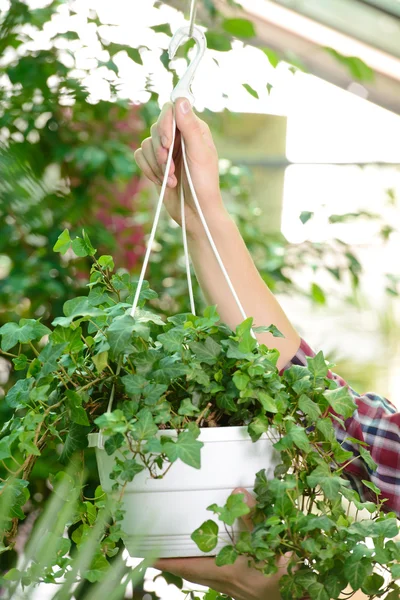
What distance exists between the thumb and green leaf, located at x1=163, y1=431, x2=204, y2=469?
0.38m

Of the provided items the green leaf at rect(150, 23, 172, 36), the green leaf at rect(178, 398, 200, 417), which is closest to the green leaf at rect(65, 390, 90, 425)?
the green leaf at rect(178, 398, 200, 417)

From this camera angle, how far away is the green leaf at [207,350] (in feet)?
2.21

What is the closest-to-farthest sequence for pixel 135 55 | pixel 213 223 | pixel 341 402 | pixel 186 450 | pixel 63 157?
pixel 186 450
pixel 341 402
pixel 213 223
pixel 135 55
pixel 63 157

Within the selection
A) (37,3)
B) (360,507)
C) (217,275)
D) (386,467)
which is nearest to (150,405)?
(360,507)

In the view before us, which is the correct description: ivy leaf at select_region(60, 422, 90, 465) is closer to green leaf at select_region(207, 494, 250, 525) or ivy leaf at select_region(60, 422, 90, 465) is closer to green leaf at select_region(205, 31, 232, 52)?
green leaf at select_region(207, 494, 250, 525)

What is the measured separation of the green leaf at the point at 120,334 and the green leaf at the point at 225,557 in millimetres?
195

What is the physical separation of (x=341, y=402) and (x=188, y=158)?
362 mm

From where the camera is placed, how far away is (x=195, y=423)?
611mm

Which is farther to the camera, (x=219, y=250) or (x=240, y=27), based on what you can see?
(x=240, y=27)

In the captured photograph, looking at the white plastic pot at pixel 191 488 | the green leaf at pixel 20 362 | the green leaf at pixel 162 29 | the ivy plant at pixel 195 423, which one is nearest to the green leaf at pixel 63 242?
the ivy plant at pixel 195 423

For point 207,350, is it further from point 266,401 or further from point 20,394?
point 20,394

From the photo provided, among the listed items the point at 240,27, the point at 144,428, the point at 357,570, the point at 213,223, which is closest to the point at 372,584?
the point at 357,570

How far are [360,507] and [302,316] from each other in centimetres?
277

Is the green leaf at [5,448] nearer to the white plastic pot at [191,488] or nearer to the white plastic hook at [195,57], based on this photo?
the white plastic pot at [191,488]
